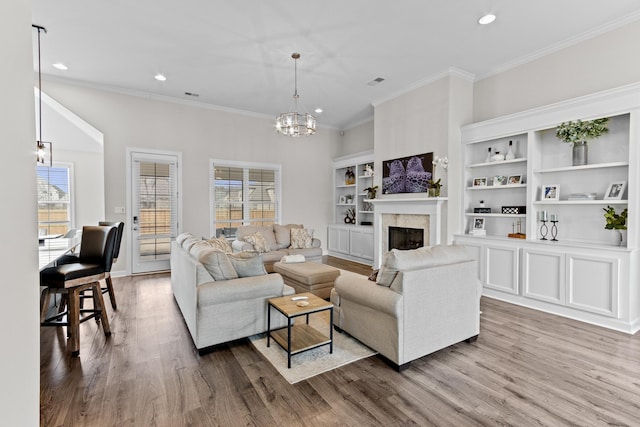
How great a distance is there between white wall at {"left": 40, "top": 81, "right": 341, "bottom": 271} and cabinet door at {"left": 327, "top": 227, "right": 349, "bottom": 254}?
0.80 ft

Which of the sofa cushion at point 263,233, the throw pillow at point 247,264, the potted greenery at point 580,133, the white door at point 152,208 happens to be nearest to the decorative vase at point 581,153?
the potted greenery at point 580,133

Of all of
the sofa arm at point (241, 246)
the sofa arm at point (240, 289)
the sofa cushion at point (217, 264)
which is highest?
the sofa cushion at point (217, 264)

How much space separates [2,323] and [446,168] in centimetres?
517

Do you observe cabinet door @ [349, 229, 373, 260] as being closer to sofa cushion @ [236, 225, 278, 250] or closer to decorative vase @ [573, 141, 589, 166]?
sofa cushion @ [236, 225, 278, 250]

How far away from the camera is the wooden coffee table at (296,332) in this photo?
2521 mm

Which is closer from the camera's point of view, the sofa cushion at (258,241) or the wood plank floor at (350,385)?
the wood plank floor at (350,385)

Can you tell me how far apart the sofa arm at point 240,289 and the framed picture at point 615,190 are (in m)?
3.97

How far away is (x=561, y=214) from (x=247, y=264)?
4207 mm

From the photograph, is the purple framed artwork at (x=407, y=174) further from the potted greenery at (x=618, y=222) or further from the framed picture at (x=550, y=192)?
the potted greenery at (x=618, y=222)

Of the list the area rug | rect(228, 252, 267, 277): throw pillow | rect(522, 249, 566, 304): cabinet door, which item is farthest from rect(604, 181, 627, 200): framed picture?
rect(228, 252, 267, 277): throw pillow

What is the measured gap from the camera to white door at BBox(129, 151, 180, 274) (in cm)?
577

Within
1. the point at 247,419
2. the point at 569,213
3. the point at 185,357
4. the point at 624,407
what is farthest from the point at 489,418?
the point at 569,213

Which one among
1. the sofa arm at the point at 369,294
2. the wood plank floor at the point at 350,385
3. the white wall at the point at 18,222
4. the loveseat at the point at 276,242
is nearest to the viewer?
the white wall at the point at 18,222

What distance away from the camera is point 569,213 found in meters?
4.03
